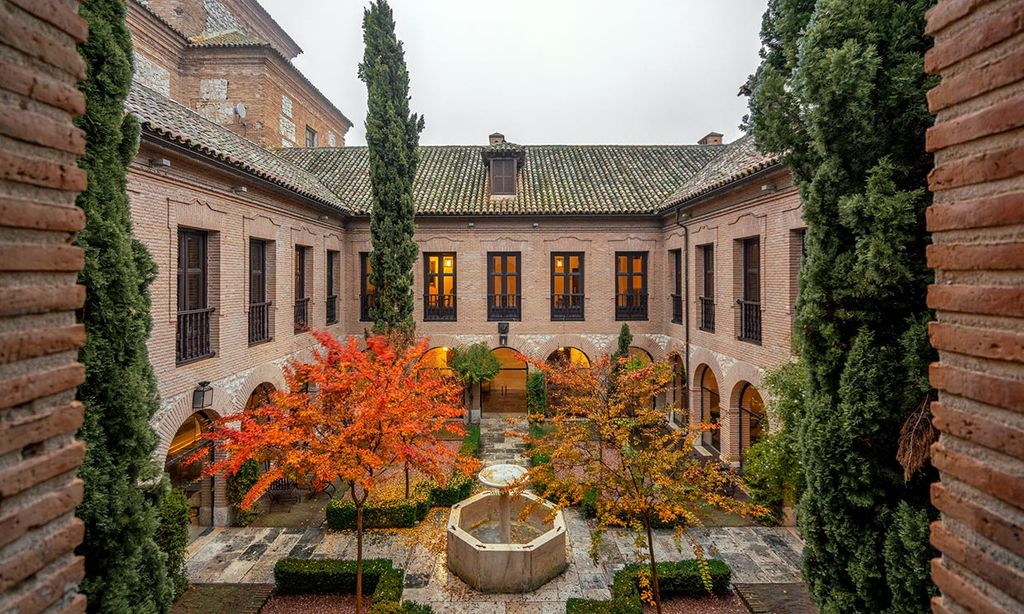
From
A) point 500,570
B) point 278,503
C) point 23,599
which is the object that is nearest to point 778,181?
point 500,570

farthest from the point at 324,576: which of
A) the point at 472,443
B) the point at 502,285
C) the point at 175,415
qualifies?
the point at 502,285

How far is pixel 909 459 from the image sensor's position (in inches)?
134

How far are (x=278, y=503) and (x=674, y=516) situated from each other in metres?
9.00

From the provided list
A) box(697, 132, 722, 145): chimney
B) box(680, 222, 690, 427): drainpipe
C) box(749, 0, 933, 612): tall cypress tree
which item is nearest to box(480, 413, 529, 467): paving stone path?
box(680, 222, 690, 427): drainpipe

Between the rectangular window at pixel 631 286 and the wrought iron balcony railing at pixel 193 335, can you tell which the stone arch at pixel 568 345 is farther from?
the wrought iron balcony railing at pixel 193 335

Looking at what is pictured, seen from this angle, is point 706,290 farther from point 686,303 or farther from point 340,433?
point 340,433

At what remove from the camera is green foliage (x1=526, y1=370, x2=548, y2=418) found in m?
17.1

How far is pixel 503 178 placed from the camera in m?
18.2

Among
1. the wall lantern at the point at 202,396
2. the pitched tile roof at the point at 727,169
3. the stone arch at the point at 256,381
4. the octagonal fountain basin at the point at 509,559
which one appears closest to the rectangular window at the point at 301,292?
the stone arch at the point at 256,381

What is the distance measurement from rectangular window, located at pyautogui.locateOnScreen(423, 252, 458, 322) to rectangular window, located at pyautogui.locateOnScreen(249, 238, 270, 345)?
6198 mm

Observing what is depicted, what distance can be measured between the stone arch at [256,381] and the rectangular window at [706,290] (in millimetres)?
11478

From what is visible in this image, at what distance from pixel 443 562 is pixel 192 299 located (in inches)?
277

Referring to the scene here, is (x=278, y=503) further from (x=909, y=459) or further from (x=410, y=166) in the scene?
(x=909, y=459)

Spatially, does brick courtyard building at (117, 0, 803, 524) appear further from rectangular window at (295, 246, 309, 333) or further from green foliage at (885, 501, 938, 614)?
green foliage at (885, 501, 938, 614)
